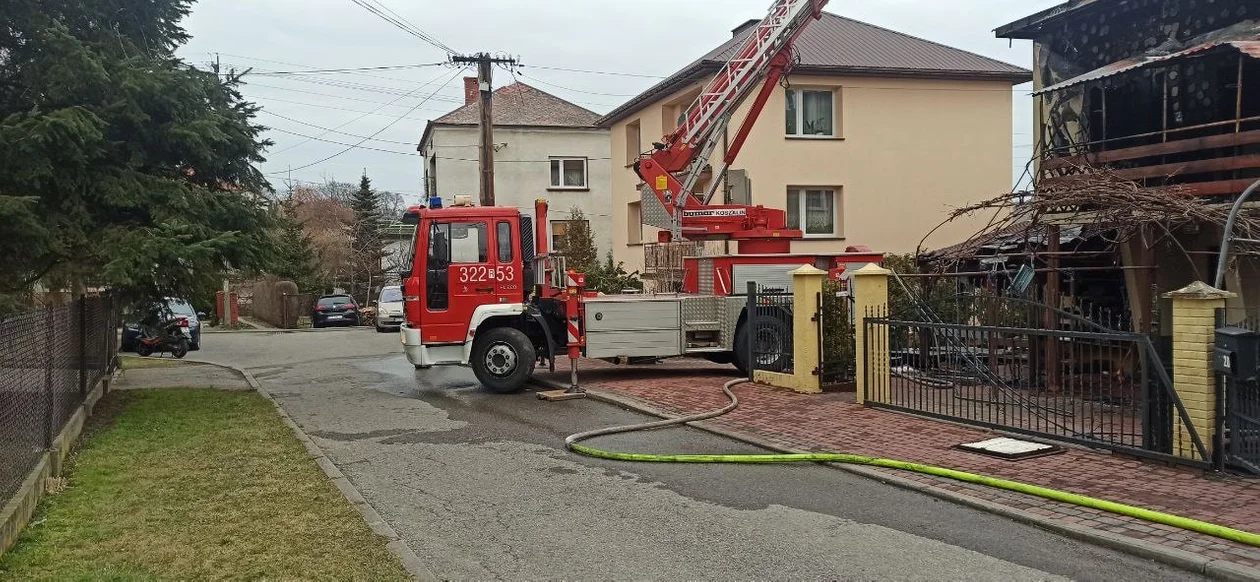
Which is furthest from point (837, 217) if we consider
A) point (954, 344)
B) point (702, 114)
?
point (954, 344)

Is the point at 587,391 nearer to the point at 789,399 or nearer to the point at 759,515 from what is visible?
the point at 789,399

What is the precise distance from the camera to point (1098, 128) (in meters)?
14.1

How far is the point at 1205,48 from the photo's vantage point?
36.4 feet

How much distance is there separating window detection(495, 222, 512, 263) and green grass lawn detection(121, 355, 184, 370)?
957 centimetres

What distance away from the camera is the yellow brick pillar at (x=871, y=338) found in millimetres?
11305

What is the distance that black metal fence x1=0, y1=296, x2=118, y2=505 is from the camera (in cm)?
665

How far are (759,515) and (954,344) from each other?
4564mm

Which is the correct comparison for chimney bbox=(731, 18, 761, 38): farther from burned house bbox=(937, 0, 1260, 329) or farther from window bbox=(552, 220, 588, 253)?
burned house bbox=(937, 0, 1260, 329)

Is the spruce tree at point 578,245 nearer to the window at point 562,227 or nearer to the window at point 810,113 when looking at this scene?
the window at point 562,227

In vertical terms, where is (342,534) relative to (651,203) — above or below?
below

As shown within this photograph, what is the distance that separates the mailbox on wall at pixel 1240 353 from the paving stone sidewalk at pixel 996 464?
0.86m

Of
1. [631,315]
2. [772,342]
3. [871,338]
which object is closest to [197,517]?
[871,338]

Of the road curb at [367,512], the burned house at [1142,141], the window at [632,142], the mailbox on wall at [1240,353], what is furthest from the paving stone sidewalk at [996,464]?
the window at [632,142]

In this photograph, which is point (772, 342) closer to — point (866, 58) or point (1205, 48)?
point (1205, 48)
